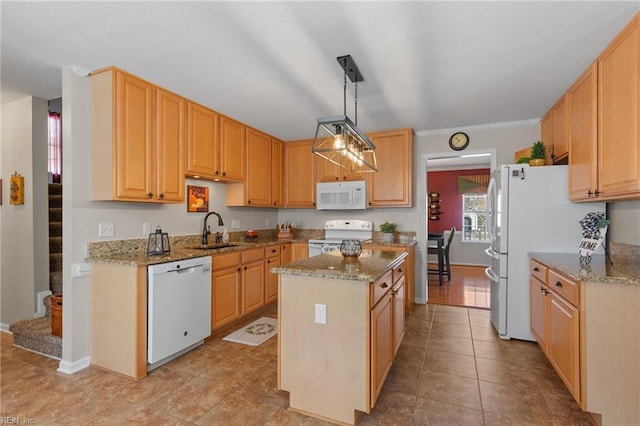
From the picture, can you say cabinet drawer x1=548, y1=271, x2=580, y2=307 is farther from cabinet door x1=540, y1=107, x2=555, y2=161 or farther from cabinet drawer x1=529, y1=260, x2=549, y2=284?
cabinet door x1=540, y1=107, x2=555, y2=161

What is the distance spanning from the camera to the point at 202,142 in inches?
134

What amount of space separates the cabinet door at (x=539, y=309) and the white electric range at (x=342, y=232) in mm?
2170

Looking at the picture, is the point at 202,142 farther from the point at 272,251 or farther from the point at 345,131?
the point at 345,131

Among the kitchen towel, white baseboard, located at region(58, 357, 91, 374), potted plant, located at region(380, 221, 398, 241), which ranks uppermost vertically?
potted plant, located at region(380, 221, 398, 241)

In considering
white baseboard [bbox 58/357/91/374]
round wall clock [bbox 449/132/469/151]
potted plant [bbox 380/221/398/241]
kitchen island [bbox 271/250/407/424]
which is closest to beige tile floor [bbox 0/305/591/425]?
white baseboard [bbox 58/357/91/374]

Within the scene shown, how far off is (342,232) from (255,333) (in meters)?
2.09

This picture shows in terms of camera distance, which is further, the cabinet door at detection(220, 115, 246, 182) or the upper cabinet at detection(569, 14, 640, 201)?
the cabinet door at detection(220, 115, 246, 182)

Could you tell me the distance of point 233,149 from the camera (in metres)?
3.90

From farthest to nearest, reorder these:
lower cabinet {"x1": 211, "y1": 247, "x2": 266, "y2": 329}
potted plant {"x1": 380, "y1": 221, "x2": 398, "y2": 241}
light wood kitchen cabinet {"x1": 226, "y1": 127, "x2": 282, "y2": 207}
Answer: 1. potted plant {"x1": 380, "y1": 221, "x2": 398, "y2": 241}
2. light wood kitchen cabinet {"x1": 226, "y1": 127, "x2": 282, "y2": 207}
3. lower cabinet {"x1": 211, "y1": 247, "x2": 266, "y2": 329}

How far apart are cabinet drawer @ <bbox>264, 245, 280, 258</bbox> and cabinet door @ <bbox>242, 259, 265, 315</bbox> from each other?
14 centimetres

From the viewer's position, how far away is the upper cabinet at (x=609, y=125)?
1870mm

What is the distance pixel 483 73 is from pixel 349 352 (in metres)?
2.43

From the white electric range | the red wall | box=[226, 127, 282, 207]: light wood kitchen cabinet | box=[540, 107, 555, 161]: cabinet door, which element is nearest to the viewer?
box=[540, 107, 555, 161]: cabinet door

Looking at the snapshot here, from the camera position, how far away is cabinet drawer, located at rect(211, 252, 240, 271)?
316 cm
